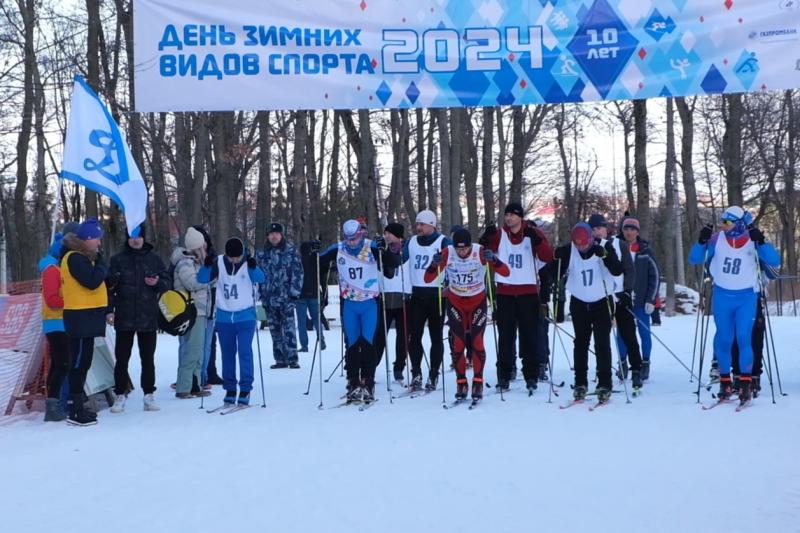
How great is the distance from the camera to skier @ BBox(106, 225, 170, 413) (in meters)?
8.35

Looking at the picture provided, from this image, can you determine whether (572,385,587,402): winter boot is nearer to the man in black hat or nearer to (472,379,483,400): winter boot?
(472,379,483,400): winter boot

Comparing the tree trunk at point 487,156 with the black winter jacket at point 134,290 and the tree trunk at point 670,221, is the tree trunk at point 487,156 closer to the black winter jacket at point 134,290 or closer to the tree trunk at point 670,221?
the tree trunk at point 670,221

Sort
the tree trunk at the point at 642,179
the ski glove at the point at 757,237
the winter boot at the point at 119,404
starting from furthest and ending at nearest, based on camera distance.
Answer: the tree trunk at the point at 642,179
the winter boot at the point at 119,404
the ski glove at the point at 757,237

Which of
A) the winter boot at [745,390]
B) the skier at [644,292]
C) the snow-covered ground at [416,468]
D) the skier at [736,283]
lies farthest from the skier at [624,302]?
the winter boot at [745,390]

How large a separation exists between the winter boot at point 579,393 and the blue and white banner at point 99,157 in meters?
4.52

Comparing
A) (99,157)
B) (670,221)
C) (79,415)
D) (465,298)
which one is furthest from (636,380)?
(670,221)

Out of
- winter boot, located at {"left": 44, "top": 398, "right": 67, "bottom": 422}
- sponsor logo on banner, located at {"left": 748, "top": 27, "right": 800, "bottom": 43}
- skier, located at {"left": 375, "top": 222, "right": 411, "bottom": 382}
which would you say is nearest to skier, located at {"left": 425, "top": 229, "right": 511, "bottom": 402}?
skier, located at {"left": 375, "top": 222, "right": 411, "bottom": 382}

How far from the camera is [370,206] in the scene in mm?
18703

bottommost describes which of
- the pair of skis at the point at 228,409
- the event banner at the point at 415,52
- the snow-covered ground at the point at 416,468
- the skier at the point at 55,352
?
the snow-covered ground at the point at 416,468

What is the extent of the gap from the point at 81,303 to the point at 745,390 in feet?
19.7

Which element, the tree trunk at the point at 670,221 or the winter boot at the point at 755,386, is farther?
the tree trunk at the point at 670,221

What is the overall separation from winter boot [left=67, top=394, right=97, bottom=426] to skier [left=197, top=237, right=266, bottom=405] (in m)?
1.29

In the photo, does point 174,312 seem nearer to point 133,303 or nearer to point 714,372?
point 133,303

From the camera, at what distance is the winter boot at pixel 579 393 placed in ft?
27.3
